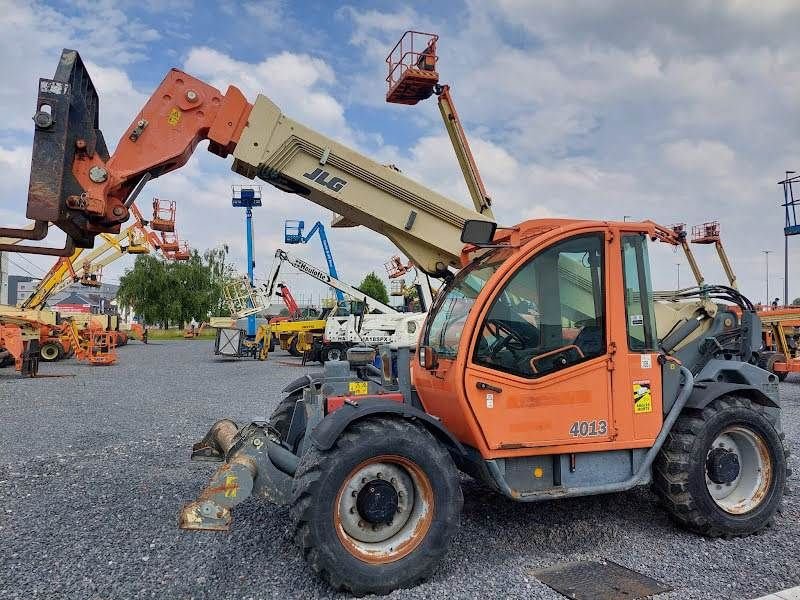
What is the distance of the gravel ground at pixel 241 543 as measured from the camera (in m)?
3.78

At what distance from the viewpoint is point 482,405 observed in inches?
162

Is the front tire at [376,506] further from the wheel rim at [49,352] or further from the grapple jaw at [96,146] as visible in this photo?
the wheel rim at [49,352]

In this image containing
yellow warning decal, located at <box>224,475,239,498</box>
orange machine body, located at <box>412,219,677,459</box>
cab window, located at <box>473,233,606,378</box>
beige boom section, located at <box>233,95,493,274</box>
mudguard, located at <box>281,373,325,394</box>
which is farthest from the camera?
beige boom section, located at <box>233,95,493,274</box>

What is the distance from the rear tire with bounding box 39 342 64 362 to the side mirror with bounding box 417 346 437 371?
21.1 metres

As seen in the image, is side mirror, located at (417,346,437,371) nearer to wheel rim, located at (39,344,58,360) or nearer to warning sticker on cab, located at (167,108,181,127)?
warning sticker on cab, located at (167,108,181,127)

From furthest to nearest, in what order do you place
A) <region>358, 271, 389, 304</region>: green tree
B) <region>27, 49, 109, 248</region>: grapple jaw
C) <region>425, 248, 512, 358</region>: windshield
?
<region>358, 271, 389, 304</region>: green tree < <region>27, 49, 109, 248</region>: grapple jaw < <region>425, 248, 512, 358</region>: windshield

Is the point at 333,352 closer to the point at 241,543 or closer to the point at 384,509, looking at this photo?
the point at 241,543

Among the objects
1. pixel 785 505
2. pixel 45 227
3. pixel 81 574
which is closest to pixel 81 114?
pixel 45 227

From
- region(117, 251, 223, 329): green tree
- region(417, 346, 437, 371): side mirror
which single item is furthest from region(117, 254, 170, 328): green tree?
region(417, 346, 437, 371): side mirror

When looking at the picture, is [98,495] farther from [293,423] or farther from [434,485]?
[434,485]

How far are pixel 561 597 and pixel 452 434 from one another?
1.18 m

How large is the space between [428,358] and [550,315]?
0.92m

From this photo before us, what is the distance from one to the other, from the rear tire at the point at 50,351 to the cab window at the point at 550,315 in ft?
71.2

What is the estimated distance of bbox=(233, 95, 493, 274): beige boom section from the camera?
18.9ft
